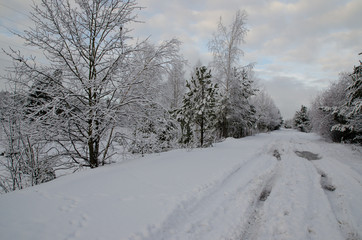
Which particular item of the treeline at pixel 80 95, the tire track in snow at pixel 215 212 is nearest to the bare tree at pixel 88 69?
the treeline at pixel 80 95

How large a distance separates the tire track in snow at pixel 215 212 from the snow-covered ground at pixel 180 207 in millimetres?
15

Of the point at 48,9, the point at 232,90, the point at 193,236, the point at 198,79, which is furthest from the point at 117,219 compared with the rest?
the point at 232,90

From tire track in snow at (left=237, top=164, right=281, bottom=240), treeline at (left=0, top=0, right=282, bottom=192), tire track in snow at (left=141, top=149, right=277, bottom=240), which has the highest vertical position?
treeline at (left=0, top=0, right=282, bottom=192)

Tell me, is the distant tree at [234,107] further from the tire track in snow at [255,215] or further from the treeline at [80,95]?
the tire track in snow at [255,215]

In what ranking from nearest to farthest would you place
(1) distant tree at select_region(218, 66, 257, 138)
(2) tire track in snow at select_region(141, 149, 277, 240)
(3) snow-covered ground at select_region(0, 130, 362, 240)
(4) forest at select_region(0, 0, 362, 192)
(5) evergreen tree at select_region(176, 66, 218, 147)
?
1. (3) snow-covered ground at select_region(0, 130, 362, 240)
2. (2) tire track in snow at select_region(141, 149, 277, 240)
3. (4) forest at select_region(0, 0, 362, 192)
4. (5) evergreen tree at select_region(176, 66, 218, 147)
5. (1) distant tree at select_region(218, 66, 257, 138)

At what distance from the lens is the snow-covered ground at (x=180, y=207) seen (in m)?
2.37

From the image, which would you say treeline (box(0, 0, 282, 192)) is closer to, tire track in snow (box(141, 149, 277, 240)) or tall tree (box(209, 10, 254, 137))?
tire track in snow (box(141, 149, 277, 240))

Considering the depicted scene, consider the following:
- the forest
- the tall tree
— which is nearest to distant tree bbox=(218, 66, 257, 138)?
the tall tree

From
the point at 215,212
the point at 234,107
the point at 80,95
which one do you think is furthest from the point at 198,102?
the point at 215,212

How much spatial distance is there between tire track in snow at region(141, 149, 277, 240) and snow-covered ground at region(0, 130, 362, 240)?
0.05 ft

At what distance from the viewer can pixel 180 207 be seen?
10.1ft

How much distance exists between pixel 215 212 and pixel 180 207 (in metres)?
0.68

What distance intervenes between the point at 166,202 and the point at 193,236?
35.9 inches

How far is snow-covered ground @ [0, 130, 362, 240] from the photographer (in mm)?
2365
